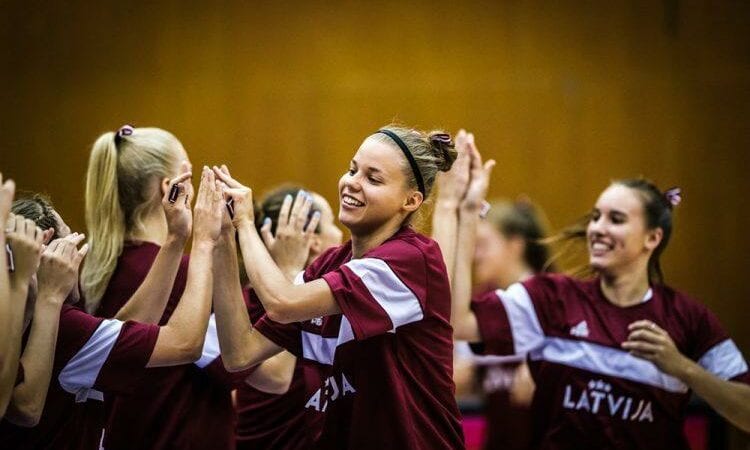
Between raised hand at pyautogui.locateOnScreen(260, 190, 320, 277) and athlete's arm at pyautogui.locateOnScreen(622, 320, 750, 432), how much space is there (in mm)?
1062

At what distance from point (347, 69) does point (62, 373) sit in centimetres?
380

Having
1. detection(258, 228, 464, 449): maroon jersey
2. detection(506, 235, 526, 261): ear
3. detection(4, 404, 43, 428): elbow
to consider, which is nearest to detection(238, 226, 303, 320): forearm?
detection(258, 228, 464, 449): maroon jersey

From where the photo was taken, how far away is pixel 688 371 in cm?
291

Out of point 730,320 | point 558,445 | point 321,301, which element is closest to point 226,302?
point 321,301

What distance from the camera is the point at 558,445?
121 inches

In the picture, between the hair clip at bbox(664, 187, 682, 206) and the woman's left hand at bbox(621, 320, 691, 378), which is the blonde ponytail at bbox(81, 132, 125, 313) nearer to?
the woman's left hand at bbox(621, 320, 691, 378)

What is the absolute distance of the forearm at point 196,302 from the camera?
7.50 ft

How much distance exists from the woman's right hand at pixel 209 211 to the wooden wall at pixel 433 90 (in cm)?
327

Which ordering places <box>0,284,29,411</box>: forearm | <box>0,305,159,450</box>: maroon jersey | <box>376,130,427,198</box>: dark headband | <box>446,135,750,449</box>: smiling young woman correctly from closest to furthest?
<box>0,284,29,411</box>: forearm < <box>0,305,159,450</box>: maroon jersey < <box>376,130,427,198</box>: dark headband < <box>446,135,750,449</box>: smiling young woman

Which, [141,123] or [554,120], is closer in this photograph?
[141,123]

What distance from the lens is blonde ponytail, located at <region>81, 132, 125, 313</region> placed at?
2572 millimetres

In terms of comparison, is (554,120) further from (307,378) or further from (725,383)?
(307,378)

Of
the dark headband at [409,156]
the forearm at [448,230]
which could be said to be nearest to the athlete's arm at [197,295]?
the dark headband at [409,156]

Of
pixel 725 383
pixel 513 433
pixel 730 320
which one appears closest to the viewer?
pixel 725 383
